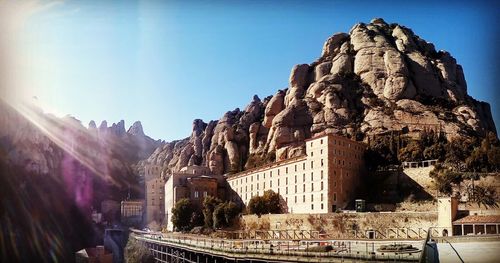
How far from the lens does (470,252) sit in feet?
68.3

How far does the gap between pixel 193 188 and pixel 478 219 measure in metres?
43.1

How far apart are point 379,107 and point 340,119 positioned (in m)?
4.92

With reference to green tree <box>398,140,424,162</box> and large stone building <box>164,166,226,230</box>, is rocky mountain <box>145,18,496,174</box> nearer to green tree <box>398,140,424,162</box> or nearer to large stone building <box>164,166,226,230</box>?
green tree <box>398,140,424,162</box>

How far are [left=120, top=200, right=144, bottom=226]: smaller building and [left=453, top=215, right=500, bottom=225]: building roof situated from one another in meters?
60.4

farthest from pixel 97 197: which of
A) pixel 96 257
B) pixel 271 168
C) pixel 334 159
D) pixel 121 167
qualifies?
pixel 334 159

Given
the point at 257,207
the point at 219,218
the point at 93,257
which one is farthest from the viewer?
the point at 93,257

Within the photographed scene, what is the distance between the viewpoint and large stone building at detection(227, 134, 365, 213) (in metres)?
45.8

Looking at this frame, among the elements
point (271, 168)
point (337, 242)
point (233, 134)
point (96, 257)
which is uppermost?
point (233, 134)

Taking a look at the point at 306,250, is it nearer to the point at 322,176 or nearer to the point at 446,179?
the point at 322,176

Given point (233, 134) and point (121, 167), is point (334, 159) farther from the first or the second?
Result: point (121, 167)

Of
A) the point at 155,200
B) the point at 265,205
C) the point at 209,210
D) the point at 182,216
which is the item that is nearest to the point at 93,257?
the point at 182,216

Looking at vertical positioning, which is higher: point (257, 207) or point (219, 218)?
point (257, 207)

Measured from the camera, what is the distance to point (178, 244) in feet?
132

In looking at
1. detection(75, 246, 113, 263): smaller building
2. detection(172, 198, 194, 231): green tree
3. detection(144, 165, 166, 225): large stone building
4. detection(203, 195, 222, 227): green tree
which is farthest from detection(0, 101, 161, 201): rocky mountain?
detection(203, 195, 222, 227): green tree
